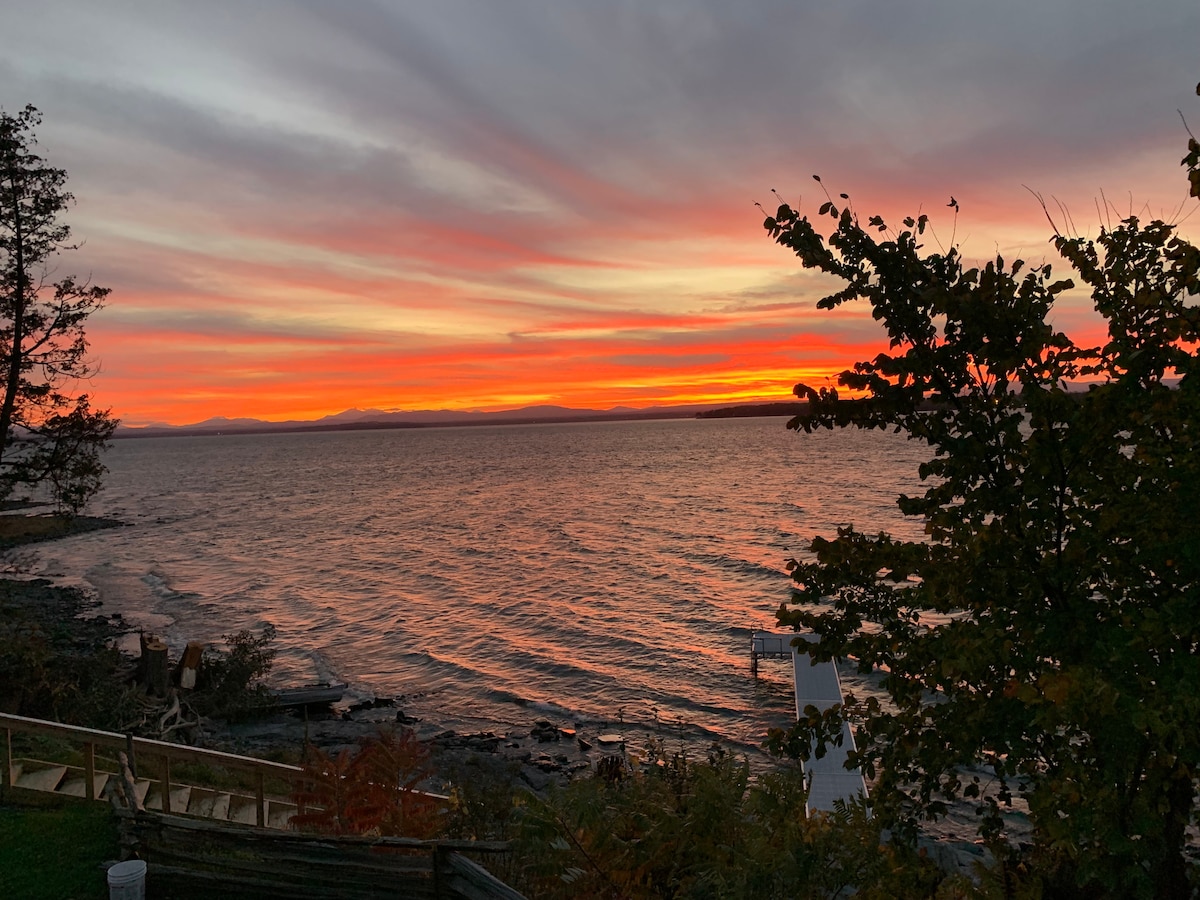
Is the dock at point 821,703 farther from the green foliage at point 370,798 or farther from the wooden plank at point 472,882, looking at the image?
the wooden plank at point 472,882

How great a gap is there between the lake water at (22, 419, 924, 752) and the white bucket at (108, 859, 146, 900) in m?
18.7

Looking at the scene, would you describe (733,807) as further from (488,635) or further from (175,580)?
(175,580)

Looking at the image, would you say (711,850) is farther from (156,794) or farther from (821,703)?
(821,703)

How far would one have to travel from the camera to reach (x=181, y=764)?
17125mm

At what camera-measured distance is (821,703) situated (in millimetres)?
25234

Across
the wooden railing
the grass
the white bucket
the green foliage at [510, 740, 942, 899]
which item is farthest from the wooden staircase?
the green foliage at [510, 740, 942, 899]

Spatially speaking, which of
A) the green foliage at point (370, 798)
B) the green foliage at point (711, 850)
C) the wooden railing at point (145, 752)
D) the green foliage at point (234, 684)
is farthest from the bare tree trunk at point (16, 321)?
the green foliage at point (711, 850)

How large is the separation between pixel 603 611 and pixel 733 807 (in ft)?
111

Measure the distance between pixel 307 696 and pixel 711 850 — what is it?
24858 millimetres

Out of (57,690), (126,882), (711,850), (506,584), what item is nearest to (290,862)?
(126,882)

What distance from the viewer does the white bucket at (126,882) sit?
7.99 meters

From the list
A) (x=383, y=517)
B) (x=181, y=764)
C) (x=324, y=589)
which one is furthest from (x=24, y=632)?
(x=383, y=517)

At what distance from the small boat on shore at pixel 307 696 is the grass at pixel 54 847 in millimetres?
16587

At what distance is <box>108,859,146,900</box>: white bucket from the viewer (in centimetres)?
799
